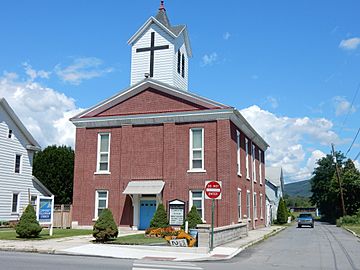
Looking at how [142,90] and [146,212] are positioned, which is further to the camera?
[142,90]

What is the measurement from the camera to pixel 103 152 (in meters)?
33.1

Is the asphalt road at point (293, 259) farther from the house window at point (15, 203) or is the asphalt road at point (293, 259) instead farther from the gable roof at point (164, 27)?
the house window at point (15, 203)

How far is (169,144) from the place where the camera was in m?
31.2

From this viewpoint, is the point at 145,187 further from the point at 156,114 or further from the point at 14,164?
the point at 14,164

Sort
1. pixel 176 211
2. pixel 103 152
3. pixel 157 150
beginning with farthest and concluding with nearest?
pixel 103 152 < pixel 157 150 < pixel 176 211

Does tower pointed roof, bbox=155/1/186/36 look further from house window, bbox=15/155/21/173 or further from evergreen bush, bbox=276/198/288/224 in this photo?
evergreen bush, bbox=276/198/288/224

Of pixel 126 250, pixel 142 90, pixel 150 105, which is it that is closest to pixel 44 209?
pixel 126 250

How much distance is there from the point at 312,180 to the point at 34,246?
266 ft

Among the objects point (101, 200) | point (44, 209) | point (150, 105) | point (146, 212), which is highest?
point (150, 105)

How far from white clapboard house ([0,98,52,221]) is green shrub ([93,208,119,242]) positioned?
15781 mm

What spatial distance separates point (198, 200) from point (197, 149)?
350 centimetres

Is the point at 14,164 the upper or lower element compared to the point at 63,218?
upper

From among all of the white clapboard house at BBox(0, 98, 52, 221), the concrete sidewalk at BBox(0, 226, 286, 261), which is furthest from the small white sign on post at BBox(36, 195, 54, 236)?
the white clapboard house at BBox(0, 98, 52, 221)

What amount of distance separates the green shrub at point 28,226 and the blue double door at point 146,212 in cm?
905
